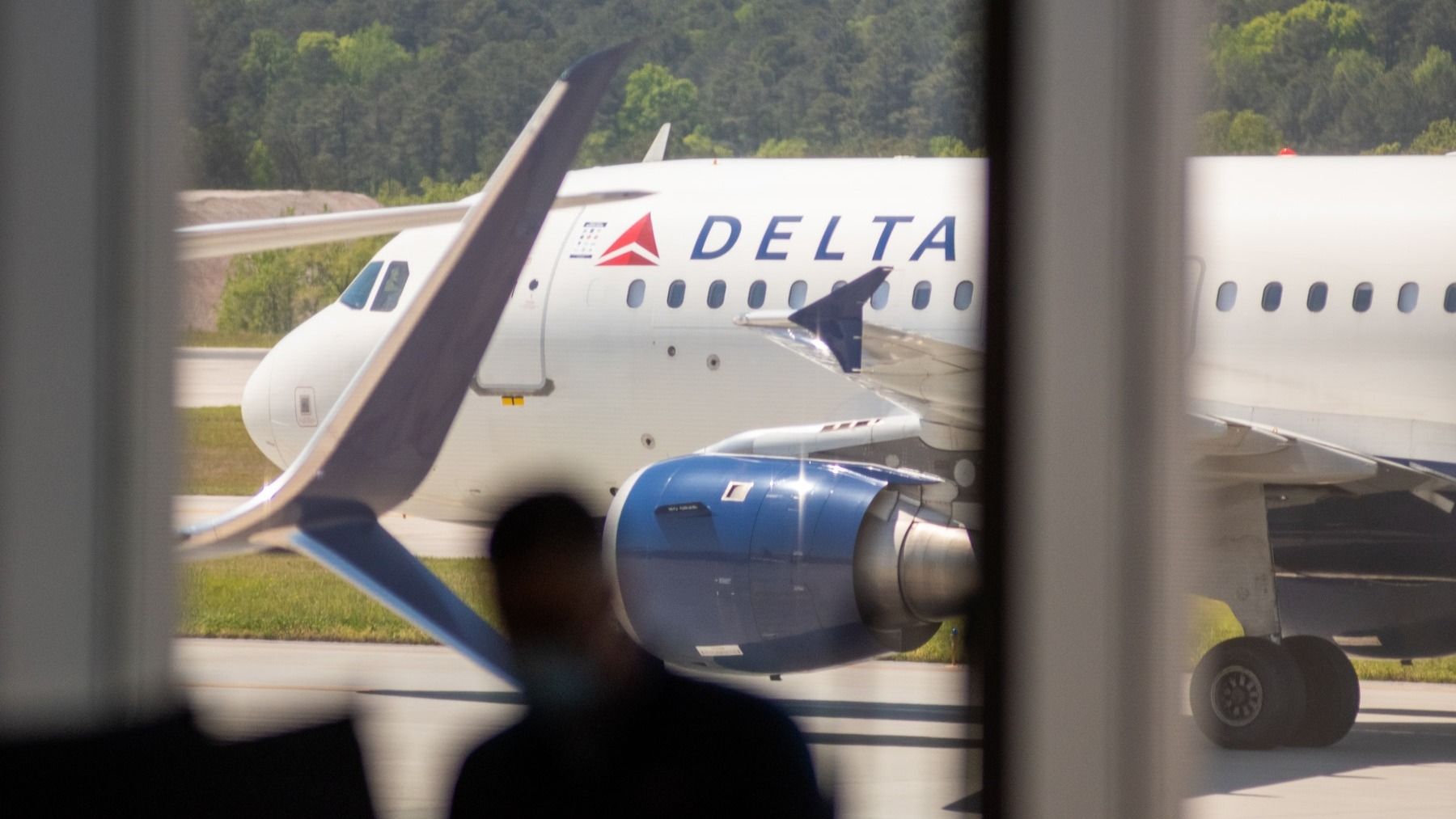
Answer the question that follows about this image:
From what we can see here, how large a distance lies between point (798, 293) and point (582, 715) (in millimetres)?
469

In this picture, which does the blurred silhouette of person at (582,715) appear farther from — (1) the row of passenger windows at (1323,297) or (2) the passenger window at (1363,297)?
(2) the passenger window at (1363,297)

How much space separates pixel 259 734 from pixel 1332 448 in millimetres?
993

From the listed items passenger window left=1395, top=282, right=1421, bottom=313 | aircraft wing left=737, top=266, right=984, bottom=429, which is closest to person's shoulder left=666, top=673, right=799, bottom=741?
aircraft wing left=737, top=266, right=984, bottom=429

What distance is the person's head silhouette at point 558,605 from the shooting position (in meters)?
1.28

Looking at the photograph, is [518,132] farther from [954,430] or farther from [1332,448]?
[1332,448]

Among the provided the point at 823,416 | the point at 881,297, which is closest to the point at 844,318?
the point at 881,297

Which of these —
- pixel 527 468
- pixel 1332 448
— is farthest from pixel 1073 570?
pixel 527 468

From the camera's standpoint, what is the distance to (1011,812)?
105 cm

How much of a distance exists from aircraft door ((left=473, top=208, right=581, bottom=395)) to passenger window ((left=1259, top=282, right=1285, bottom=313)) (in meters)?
0.60

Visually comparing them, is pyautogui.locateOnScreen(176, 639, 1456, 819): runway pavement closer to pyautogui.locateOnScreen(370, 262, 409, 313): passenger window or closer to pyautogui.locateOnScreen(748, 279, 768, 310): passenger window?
pyautogui.locateOnScreen(370, 262, 409, 313): passenger window

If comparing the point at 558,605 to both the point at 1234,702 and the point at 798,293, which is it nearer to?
the point at 798,293

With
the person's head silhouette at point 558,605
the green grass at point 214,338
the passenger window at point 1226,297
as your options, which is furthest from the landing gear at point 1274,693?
the green grass at point 214,338

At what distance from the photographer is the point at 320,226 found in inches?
53.1

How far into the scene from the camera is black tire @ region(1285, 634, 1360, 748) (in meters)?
1.25
